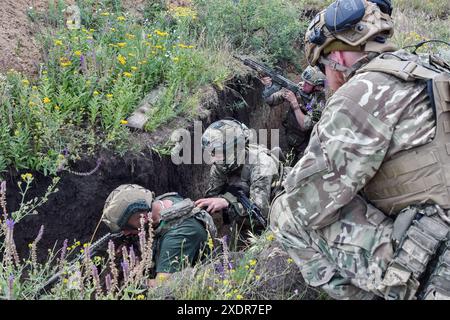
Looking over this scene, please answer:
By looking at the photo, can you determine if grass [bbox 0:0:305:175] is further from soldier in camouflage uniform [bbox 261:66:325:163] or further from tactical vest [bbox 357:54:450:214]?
tactical vest [bbox 357:54:450:214]

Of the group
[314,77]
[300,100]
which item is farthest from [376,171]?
[300,100]

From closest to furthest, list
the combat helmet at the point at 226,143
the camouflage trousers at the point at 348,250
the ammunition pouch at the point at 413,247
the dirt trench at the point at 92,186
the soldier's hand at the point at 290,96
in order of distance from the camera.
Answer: the ammunition pouch at the point at 413,247
the camouflage trousers at the point at 348,250
the dirt trench at the point at 92,186
the combat helmet at the point at 226,143
the soldier's hand at the point at 290,96

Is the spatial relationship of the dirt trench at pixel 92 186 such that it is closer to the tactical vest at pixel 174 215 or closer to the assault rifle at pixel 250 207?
the assault rifle at pixel 250 207

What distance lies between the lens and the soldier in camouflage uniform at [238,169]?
4.85 metres

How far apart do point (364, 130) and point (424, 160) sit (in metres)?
0.30

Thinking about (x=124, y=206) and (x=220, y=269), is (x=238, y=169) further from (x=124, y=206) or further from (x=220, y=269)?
(x=220, y=269)

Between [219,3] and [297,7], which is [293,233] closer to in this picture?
[219,3]

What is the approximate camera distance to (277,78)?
22.2 feet

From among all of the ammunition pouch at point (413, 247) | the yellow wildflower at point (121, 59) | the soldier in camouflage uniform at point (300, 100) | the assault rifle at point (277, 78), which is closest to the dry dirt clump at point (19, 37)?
the yellow wildflower at point (121, 59)

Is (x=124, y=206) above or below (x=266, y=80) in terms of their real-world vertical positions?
below

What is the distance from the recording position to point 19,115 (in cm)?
438

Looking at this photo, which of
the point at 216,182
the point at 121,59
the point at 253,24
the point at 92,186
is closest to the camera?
the point at 92,186

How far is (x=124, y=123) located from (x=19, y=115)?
0.88 m

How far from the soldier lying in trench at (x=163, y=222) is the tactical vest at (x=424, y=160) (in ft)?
5.07
